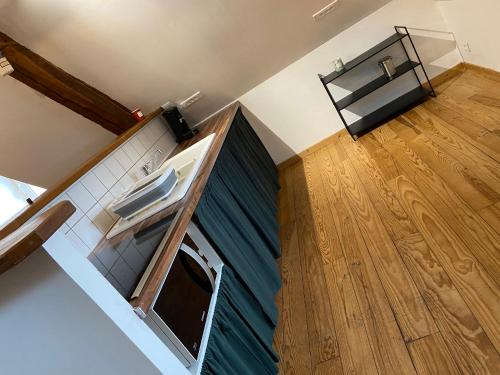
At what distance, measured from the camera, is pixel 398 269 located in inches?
74.2

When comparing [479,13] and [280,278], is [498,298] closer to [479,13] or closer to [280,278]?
[280,278]


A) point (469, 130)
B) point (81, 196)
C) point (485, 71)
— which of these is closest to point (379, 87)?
point (485, 71)

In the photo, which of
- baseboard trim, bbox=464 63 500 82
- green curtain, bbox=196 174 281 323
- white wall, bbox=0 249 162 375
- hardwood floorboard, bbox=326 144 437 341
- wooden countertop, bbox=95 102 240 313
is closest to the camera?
white wall, bbox=0 249 162 375

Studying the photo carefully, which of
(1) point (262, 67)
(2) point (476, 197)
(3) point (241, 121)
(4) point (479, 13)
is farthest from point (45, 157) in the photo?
(4) point (479, 13)

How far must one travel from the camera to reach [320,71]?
3.62 metres

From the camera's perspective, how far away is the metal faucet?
2.68 m

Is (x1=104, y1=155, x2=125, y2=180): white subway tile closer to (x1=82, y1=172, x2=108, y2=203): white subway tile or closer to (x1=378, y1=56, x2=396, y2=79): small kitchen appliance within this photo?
(x1=82, y1=172, x2=108, y2=203): white subway tile

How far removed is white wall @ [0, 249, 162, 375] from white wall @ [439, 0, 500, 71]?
2.68 metres

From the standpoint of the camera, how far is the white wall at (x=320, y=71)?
3.36 meters

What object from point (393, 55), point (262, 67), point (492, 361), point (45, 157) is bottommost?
point (492, 361)

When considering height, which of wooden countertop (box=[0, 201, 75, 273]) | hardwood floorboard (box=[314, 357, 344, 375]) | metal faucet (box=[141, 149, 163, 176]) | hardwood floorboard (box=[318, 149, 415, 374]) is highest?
wooden countertop (box=[0, 201, 75, 273])

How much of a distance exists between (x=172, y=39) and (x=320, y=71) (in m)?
1.51

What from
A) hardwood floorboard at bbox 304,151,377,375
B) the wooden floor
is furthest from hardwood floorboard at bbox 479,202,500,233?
hardwood floorboard at bbox 304,151,377,375

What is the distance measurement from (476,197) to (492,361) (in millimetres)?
945
